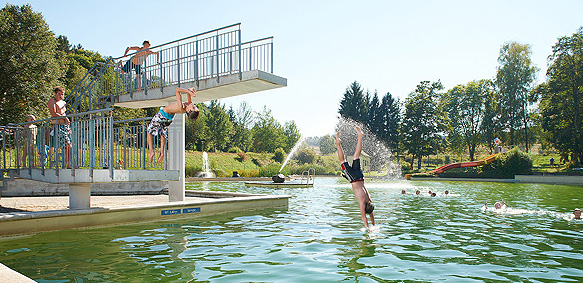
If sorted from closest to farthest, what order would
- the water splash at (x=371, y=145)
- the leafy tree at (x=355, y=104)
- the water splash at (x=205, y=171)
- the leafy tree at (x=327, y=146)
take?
the water splash at (x=205, y=171)
the water splash at (x=371, y=145)
the leafy tree at (x=355, y=104)
the leafy tree at (x=327, y=146)

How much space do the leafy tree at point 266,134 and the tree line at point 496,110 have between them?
612 inches

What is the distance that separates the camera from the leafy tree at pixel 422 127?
71.2 metres

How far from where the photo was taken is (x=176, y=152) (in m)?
15.2

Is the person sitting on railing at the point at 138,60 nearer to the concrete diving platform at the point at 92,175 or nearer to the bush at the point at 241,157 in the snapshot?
the concrete diving platform at the point at 92,175

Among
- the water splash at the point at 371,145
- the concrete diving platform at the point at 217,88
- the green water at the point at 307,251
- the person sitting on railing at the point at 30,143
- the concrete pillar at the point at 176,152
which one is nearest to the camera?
the green water at the point at 307,251

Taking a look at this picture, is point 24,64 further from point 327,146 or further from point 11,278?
point 327,146

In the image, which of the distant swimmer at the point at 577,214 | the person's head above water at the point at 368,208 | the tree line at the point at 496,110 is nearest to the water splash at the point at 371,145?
the tree line at the point at 496,110

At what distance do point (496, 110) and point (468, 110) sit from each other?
8530 millimetres

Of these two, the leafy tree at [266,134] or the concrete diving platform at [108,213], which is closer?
the concrete diving platform at [108,213]

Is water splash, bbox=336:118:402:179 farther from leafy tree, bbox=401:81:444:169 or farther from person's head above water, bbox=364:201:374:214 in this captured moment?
person's head above water, bbox=364:201:374:214

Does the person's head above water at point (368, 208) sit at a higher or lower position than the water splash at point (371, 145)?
lower

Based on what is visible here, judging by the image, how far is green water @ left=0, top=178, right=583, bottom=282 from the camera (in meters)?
6.79

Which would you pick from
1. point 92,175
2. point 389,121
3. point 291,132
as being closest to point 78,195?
point 92,175

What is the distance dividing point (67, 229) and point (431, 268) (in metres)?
9.22
